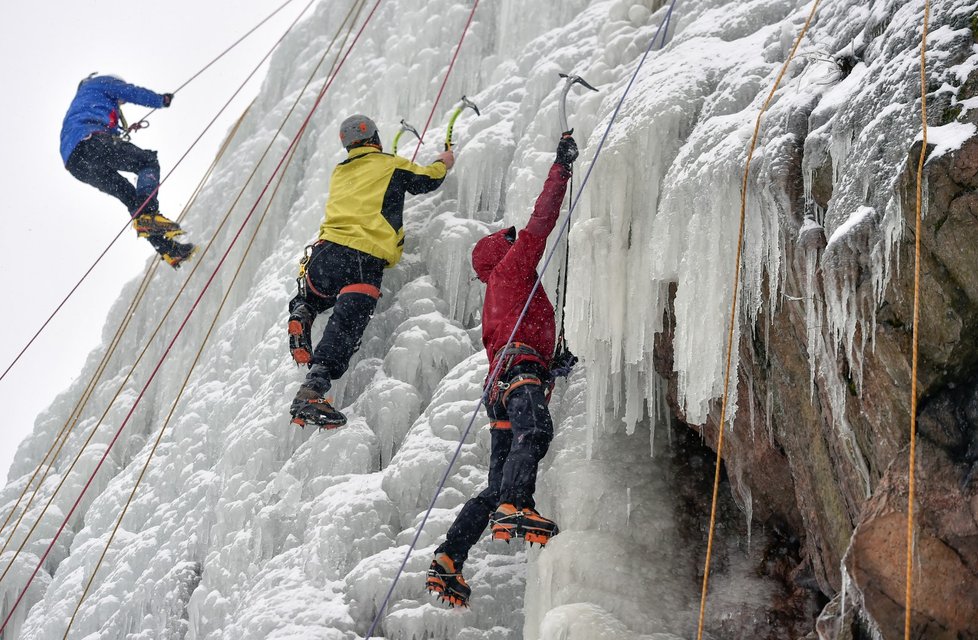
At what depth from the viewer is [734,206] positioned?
461 cm

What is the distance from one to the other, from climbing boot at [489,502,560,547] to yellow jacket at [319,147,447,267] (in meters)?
2.26

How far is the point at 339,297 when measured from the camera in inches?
245

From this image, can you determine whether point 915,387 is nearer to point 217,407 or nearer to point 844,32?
point 844,32

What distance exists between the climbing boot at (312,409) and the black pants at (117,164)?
2514 mm

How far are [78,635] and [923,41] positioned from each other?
21.4 feet

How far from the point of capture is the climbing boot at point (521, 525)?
4543mm

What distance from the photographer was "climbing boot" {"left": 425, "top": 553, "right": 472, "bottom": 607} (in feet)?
16.1

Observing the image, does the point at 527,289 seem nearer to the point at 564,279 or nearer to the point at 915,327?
the point at 564,279

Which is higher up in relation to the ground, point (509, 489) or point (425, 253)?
point (425, 253)

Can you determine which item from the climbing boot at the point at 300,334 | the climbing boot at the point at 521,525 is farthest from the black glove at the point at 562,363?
the climbing boot at the point at 300,334

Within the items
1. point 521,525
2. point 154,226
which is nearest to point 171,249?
point 154,226

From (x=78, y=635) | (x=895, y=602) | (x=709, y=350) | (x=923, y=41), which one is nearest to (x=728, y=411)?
(x=709, y=350)

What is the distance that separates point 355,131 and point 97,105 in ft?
7.58

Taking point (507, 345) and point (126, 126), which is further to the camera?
point (126, 126)
